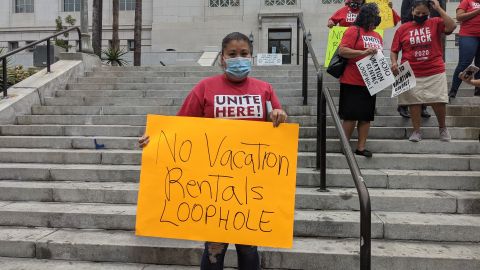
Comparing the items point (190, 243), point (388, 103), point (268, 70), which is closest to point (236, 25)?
point (268, 70)

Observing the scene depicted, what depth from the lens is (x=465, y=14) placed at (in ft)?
18.3

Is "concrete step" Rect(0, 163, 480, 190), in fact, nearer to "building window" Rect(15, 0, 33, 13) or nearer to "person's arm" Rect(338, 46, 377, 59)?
"person's arm" Rect(338, 46, 377, 59)

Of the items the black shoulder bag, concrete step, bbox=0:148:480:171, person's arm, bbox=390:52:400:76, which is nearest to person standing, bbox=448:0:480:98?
person's arm, bbox=390:52:400:76

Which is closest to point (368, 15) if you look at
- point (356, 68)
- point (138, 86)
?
point (356, 68)

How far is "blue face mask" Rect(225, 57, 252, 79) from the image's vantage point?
2.43 m

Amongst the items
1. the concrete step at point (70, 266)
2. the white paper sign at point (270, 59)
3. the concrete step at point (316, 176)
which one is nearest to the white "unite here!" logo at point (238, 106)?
the concrete step at point (70, 266)

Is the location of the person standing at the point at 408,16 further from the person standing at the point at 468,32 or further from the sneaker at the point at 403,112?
the person standing at the point at 468,32

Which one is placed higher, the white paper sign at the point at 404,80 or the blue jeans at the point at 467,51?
the blue jeans at the point at 467,51

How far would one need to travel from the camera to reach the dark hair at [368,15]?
14.9ft

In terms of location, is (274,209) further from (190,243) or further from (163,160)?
(190,243)

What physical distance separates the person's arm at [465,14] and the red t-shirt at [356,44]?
1.73 metres

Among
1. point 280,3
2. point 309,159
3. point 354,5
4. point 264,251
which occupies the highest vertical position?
point 280,3

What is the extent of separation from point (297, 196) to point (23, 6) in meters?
32.4

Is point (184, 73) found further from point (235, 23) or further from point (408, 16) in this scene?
point (235, 23)
